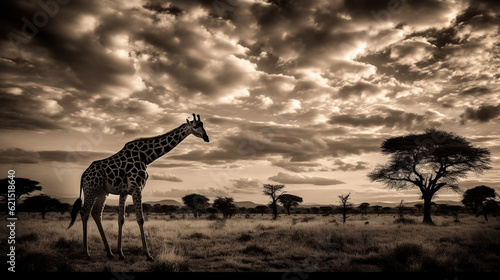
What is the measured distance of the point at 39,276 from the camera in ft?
21.2

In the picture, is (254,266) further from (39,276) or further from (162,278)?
(39,276)

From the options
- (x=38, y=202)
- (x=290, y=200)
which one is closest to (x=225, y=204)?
(x=290, y=200)

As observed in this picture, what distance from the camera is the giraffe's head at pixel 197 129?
30.5 ft

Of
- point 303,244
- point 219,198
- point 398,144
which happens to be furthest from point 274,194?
point 303,244

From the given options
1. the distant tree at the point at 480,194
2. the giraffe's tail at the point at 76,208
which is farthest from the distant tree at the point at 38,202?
the distant tree at the point at 480,194

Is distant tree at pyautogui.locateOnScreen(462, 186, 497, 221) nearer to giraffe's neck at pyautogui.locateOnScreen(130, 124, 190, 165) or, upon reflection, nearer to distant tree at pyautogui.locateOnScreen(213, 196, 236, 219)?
distant tree at pyautogui.locateOnScreen(213, 196, 236, 219)

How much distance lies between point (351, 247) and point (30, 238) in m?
13.4

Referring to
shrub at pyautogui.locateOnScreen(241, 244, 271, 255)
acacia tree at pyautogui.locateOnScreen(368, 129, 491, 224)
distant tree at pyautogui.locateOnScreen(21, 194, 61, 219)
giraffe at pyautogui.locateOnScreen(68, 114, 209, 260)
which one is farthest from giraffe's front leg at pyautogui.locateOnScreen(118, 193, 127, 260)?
distant tree at pyautogui.locateOnScreen(21, 194, 61, 219)

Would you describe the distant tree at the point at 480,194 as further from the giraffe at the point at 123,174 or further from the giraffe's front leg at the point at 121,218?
the giraffe's front leg at the point at 121,218

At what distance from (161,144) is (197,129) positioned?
1.40 metres

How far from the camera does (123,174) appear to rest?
9.38m

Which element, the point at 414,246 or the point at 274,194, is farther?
the point at 274,194

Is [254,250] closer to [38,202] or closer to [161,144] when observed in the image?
[161,144]

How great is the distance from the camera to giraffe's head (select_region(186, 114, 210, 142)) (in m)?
9.30
